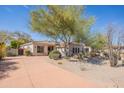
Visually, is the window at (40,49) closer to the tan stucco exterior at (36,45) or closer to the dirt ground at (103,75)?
the tan stucco exterior at (36,45)

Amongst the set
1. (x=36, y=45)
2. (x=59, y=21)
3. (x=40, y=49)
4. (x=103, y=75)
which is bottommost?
(x=103, y=75)

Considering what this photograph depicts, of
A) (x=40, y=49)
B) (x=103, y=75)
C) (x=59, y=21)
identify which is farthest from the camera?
(x=40, y=49)

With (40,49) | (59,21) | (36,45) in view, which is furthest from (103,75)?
(40,49)

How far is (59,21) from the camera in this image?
19.4 meters

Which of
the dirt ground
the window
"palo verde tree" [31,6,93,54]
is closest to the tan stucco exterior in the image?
the window

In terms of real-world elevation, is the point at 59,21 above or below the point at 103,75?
above

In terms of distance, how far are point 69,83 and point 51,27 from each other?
13.1m

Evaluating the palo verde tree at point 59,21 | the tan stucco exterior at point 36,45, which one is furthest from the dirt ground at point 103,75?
the tan stucco exterior at point 36,45

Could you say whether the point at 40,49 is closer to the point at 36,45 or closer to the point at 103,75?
the point at 36,45

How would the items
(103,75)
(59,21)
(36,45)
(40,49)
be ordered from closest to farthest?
(103,75), (59,21), (36,45), (40,49)

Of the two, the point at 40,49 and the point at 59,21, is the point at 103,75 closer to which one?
the point at 59,21

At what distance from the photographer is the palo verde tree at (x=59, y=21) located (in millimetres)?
19203

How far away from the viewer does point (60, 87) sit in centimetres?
734

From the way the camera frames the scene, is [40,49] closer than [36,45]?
No
